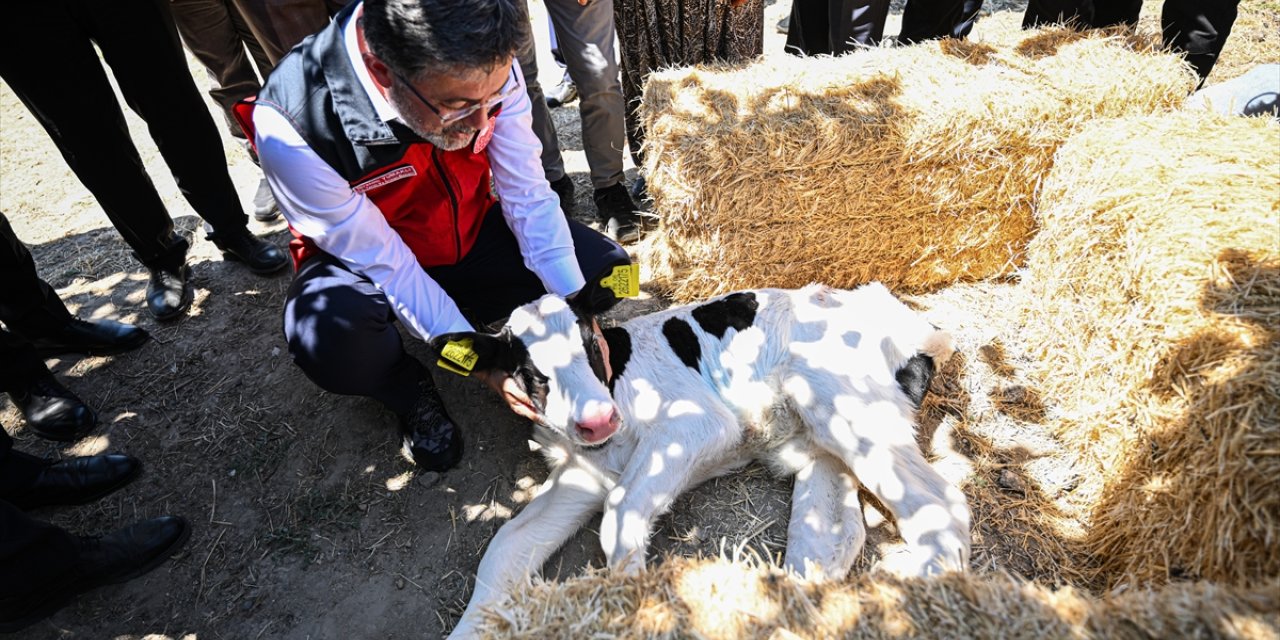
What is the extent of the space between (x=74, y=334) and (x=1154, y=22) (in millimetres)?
11573

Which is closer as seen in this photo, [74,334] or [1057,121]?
[1057,121]

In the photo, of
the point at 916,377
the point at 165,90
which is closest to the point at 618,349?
the point at 916,377

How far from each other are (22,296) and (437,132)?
3552 mm

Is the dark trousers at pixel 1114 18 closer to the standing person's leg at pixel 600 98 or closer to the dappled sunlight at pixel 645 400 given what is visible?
the standing person's leg at pixel 600 98

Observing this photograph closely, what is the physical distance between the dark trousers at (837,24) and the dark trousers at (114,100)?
474cm

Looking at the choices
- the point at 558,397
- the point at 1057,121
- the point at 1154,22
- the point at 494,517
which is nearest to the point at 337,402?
the point at 494,517

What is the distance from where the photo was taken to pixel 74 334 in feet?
14.4

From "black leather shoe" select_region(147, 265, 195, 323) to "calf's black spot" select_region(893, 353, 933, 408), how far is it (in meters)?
5.36

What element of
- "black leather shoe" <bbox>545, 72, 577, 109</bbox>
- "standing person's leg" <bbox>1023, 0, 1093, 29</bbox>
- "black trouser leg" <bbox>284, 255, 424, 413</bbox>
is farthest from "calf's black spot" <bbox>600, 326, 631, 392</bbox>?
"standing person's leg" <bbox>1023, 0, 1093, 29</bbox>

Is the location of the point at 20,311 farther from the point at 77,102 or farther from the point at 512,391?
the point at 512,391

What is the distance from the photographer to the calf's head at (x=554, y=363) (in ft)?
9.21

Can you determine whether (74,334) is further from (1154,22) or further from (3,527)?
(1154,22)

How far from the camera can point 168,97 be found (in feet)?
13.7

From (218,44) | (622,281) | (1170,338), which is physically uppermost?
(218,44)
